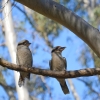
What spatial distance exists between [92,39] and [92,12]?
21.7 feet

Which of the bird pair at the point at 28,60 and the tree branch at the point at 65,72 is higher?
the bird pair at the point at 28,60

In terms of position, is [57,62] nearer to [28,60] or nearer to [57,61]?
[57,61]

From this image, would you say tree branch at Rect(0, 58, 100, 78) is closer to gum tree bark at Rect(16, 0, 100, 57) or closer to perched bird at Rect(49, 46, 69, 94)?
gum tree bark at Rect(16, 0, 100, 57)

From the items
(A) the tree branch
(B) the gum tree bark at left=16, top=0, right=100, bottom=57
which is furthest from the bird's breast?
(A) the tree branch

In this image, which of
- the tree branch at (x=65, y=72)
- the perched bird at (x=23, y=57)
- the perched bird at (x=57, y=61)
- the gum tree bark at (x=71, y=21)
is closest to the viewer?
the tree branch at (x=65, y=72)

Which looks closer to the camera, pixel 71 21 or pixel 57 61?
pixel 71 21

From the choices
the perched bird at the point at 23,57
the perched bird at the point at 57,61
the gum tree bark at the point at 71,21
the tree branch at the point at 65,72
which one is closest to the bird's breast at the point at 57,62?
the perched bird at the point at 57,61

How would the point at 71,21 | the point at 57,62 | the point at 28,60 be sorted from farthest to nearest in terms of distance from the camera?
the point at 57,62, the point at 28,60, the point at 71,21

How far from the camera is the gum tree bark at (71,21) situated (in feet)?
7.75

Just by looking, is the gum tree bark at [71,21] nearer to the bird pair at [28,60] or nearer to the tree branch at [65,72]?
the tree branch at [65,72]

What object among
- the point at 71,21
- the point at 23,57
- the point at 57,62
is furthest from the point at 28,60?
the point at 71,21

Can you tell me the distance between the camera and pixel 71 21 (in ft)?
7.95

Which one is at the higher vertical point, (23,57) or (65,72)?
(23,57)

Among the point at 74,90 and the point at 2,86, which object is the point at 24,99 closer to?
the point at 2,86
